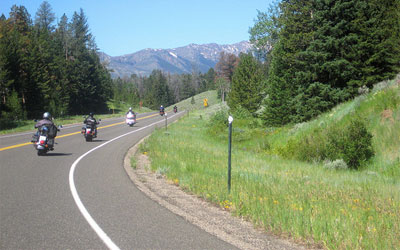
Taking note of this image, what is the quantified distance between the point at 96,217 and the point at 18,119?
38.6 metres

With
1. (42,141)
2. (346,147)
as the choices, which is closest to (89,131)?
(42,141)

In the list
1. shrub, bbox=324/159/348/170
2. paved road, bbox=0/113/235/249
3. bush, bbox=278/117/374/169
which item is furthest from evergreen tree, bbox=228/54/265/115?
paved road, bbox=0/113/235/249

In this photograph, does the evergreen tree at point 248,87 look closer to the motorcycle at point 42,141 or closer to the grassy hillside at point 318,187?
the grassy hillside at point 318,187

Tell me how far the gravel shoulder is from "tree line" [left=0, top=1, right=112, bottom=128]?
2987 cm

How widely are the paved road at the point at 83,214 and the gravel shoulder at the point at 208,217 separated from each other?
20cm

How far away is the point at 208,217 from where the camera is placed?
6.41 meters

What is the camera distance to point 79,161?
43.4ft

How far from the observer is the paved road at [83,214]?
5.21 metres

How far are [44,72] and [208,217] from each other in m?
58.4

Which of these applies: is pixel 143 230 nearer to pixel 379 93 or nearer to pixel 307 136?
pixel 307 136

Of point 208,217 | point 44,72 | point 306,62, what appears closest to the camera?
point 208,217

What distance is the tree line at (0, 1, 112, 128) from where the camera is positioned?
151 ft

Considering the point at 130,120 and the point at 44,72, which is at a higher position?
the point at 44,72

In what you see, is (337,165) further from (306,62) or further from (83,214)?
(306,62)
